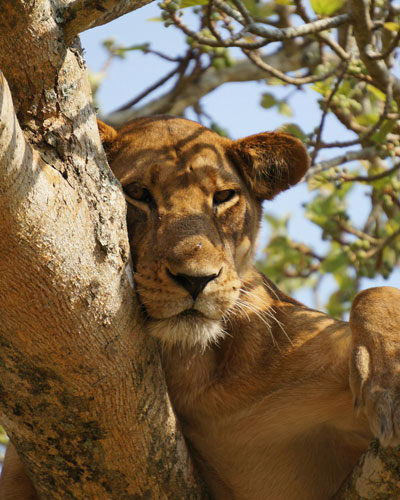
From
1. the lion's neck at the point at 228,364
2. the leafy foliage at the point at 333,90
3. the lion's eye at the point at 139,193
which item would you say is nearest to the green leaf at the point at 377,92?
the leafy foliage at the point at 333,90

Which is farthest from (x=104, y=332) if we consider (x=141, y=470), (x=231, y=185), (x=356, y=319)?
Answer: (x=231, y=185)

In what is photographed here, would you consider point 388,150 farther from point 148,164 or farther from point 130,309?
point 130,309

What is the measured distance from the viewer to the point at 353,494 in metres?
3.50

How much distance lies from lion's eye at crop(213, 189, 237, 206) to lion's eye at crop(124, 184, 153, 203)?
418 mm

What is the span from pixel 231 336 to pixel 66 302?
1.51 metres

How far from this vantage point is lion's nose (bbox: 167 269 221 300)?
3619mm

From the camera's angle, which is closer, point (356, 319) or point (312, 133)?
point (356, 319)

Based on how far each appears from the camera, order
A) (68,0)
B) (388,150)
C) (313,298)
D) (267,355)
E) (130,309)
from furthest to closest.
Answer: (313,298), (388,150), (267,355), (130,309), (68,0)

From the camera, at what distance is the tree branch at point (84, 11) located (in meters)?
2.70

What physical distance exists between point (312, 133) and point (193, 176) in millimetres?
1725

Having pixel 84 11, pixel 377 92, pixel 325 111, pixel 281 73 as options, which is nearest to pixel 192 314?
pixel 84 11

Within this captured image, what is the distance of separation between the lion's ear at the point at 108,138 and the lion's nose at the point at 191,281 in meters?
1.16

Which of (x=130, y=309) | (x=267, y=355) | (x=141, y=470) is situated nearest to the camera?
(x=130, y=309)

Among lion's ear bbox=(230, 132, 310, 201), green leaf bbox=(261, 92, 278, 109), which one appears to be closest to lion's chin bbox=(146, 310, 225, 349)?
lion's ear bbox=(230, 132, 310, 201)
